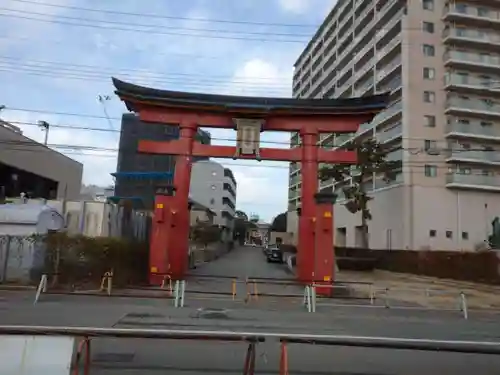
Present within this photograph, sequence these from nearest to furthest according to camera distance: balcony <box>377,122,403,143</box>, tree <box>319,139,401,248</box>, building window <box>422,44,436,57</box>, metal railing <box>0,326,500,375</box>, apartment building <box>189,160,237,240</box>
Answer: metal railing <box>0,326,500,375</box> → tree <box>319,139,401,248</box> → balcony <box>377,122,403,143</box> → building window <box>422,44,436,57</box> → apartment building <box>189,160,237,240</box>

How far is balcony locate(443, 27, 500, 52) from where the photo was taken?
46.2 m

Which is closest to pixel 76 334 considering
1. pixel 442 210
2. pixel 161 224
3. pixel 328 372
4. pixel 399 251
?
pixel 328 372

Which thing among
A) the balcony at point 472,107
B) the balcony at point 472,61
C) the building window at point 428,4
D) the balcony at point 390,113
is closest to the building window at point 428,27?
the building window at point 428,4

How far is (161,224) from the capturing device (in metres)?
22.5

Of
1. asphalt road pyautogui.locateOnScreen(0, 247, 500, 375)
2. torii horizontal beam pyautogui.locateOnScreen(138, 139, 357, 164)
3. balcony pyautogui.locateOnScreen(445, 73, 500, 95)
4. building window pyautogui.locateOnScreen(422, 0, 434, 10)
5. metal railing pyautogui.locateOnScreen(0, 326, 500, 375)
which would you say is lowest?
asphalt road pyautogui.locateOnScreen(0, 247, 500, 375)

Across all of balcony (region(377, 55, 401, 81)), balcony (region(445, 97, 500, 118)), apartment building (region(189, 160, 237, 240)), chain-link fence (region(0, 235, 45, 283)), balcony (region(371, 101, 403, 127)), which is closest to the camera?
chain-link fence (region(0, 235, 45, 283))

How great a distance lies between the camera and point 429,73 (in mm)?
46312

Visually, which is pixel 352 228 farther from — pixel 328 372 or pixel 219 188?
pixel 328 372

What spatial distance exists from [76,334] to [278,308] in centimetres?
1098

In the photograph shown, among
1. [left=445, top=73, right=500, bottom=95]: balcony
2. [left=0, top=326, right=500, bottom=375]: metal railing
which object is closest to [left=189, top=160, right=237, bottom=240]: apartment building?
[left=445, top=73, right=500, bottom=95]: balcony

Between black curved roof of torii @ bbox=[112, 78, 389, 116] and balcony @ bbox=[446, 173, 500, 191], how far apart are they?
21875mm

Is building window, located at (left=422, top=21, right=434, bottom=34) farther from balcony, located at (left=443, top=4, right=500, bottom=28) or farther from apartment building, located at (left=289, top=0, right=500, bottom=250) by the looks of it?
balcony, located at (left=443, top=4, right=500, bottom=28)

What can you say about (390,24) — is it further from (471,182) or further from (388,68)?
(471,182)

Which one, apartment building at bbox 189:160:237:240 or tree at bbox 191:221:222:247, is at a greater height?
apartment building at bbox 189:160:237:240
